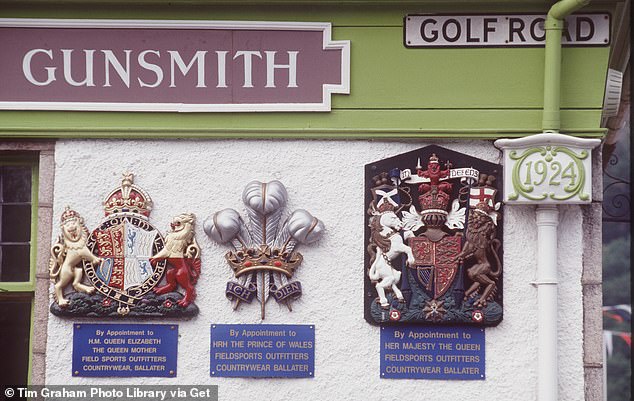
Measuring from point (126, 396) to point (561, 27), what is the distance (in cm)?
323

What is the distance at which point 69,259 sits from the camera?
616cm

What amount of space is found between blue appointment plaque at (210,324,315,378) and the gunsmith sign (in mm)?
1297

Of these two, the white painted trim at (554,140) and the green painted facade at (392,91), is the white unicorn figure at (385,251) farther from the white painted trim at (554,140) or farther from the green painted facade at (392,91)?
the white painted trim at (554,140)

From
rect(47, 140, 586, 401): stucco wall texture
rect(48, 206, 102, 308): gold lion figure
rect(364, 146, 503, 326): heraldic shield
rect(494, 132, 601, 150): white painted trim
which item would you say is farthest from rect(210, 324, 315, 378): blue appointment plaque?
rect(494, 132, 601, 150): white painted trim

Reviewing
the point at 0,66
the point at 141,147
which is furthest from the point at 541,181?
the point at 0,66

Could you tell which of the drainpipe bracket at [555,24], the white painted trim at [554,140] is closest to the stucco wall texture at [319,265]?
the white painted trim at [554,140]

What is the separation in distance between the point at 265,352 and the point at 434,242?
44.9 inches

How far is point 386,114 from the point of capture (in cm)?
620

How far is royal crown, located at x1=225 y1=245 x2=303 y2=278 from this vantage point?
6133mm

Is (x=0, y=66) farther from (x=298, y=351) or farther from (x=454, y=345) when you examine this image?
(x=454, y=345)

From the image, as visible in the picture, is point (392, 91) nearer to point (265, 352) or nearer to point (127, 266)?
point (265, 352)

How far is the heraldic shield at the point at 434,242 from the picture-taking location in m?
6.08

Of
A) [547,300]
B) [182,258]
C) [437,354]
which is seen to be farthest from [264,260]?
[547,300]

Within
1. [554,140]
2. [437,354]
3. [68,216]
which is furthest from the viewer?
[68,216]
